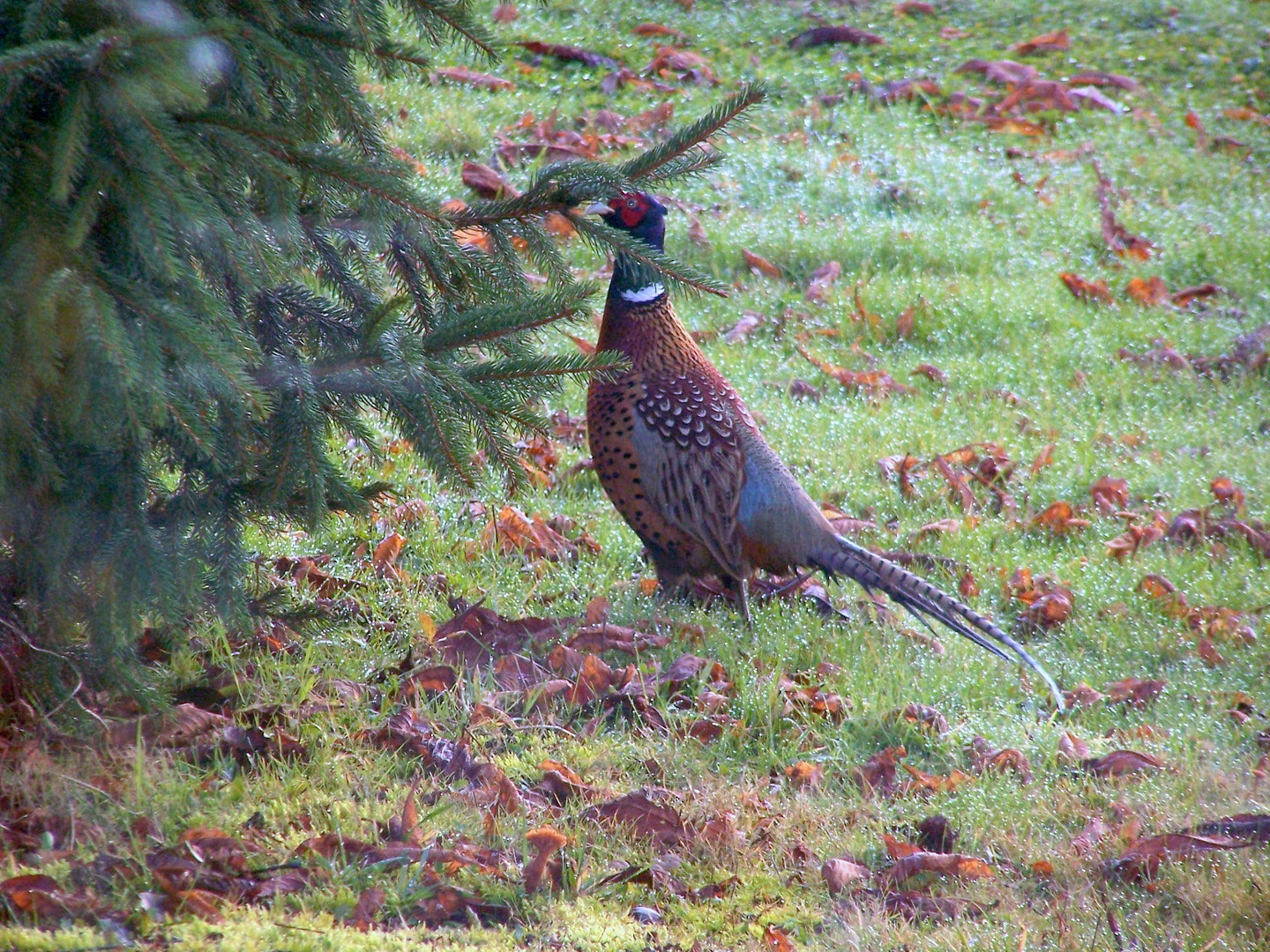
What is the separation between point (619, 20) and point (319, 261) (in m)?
8.55

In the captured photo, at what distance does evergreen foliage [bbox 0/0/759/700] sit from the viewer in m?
2.30

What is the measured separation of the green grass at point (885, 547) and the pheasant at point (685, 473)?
22 cm

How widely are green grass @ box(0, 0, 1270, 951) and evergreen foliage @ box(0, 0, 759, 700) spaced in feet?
1.80

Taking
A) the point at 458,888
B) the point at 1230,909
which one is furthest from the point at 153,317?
the point at 1230,909

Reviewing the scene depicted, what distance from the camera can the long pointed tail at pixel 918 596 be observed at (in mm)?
4379

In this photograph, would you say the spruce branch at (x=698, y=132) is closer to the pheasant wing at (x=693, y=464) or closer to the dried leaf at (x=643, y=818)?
the dried leaf at (x=643, y=818)

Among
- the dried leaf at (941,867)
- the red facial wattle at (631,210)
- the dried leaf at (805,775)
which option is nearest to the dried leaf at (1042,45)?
the red facial wattle at (631,210)

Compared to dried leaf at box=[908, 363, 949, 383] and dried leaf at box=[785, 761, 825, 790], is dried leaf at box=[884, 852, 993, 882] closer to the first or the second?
dried leaf at box=[785, 761, 825, 790]

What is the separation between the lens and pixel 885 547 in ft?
17.6

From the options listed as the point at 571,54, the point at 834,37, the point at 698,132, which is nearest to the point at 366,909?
the point at 698,132

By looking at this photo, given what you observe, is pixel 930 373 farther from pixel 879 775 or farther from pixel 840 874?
pixel 840 874

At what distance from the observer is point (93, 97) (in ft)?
7.48

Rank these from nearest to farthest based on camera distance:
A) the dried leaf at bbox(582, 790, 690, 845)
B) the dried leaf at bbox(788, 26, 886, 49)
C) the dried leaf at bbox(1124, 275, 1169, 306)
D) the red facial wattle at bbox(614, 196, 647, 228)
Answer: the dried leaf at bbox(582, 790, 690, 845) < the red facial wattle at bbox(614, 196, 647, 228) < the dried leaf at bbox(1124, 275, 1169, 306) < the dried leaf at bbox(788, 26, 886, 49)

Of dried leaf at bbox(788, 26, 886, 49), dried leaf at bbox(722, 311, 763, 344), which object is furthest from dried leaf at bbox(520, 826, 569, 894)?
dried leaf at bbox(788, 26, 886, 49)
